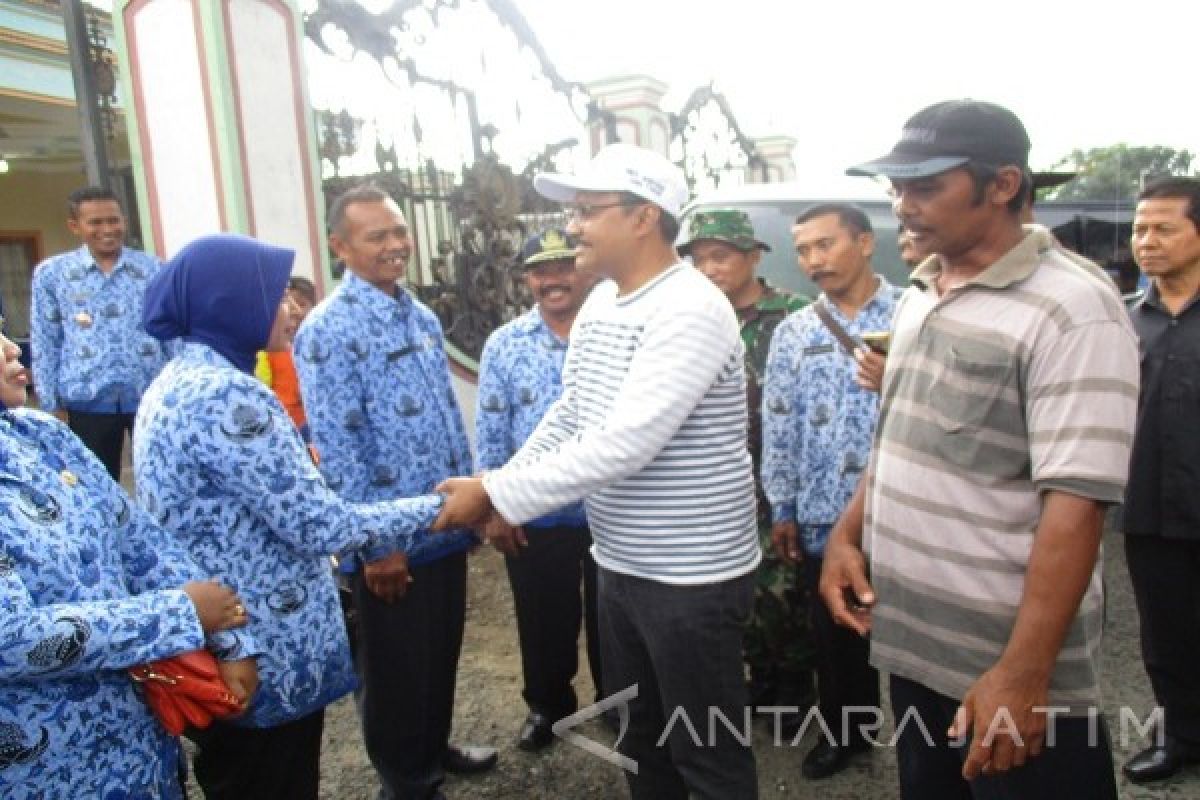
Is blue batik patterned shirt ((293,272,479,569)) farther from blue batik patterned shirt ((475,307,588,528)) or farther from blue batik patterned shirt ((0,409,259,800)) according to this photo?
blue batik patterned shirt ((0,409,259,800))

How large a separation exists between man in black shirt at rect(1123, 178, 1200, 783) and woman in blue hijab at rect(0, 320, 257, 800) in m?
2.81

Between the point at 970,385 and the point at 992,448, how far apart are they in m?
0.12

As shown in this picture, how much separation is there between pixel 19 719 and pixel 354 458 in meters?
1.22

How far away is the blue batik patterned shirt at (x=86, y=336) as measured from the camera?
427 centimetres

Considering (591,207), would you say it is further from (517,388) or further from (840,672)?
(840,672)

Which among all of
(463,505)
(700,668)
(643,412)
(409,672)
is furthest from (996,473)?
(409,672)

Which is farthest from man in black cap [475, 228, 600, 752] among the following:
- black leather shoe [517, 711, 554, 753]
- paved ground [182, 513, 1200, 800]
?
paved ground [182, 513, 1200, 800]

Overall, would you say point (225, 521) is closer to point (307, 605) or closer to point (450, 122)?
point (307, 605)

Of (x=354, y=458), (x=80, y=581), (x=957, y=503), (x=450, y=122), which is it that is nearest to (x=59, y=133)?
(x=450, y=122)

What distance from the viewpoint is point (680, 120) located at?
8.87 m

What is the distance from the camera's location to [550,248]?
3.29 meters

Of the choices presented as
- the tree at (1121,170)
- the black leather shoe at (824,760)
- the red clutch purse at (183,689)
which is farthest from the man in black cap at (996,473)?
the tree at (1121,170)

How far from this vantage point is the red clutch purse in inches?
58.2

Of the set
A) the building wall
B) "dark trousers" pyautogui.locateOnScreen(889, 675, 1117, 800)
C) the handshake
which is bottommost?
"dark trousers" pyautogui.locateOnScreen(889, 675, 1117, 800)
